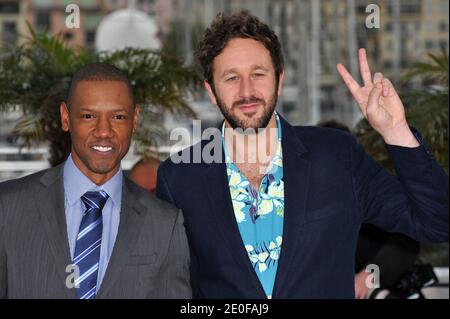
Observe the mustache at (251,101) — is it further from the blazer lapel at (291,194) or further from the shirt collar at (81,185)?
the shirt collar at (81,185)

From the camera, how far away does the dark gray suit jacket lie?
8.30 ft

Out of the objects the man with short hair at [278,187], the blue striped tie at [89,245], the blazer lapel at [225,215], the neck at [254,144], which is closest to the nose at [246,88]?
the man with short hair at [278,187]

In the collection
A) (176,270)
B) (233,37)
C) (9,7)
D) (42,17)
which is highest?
(9,7)

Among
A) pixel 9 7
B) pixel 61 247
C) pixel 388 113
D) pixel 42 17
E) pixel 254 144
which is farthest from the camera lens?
pixel 42 17

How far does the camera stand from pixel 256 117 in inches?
115

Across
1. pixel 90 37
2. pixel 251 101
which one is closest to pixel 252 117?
pixel 251 101

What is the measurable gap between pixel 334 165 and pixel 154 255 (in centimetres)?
69

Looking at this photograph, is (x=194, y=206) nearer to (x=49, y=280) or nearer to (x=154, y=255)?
(x=154, y=255)

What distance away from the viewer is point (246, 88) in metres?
2.93

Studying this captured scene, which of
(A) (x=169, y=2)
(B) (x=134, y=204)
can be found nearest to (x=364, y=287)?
(B) (x=134, y=204)

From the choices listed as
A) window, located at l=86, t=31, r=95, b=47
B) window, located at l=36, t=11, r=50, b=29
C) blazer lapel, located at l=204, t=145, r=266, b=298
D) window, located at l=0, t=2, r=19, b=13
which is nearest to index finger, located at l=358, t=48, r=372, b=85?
blazer lapel, located at l=204, t=145, r=266, b=298

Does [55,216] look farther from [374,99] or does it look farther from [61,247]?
[374,99]

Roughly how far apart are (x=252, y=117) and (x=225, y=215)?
12.1 inches

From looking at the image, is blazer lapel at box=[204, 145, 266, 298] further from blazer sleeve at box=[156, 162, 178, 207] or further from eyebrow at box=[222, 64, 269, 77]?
eyebrow at box=[222, 64, 269, 77]
